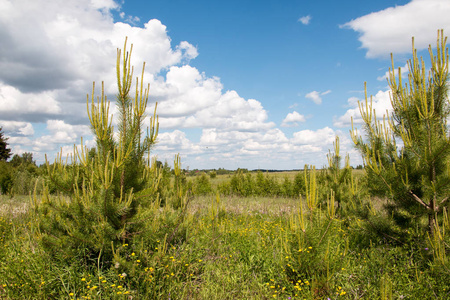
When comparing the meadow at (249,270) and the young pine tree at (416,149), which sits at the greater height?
the young pine tree at (416,149)

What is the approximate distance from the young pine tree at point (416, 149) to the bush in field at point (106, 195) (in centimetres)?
355

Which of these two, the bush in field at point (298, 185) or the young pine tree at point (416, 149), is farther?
the bush in field at point (298, 185)

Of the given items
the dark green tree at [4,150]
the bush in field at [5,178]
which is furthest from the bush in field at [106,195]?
the dark green tree at [4,150]

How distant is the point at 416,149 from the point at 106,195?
4.50m

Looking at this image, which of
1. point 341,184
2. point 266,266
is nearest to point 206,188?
point 341,184

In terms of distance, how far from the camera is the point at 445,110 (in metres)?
4.12

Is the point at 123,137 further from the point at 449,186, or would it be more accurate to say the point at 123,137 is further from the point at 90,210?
the point at 449,186

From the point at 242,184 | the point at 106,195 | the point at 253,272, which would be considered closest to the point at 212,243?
the point at 253,272

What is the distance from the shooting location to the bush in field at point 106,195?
342cm

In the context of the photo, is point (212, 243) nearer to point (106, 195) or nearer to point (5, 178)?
point (106, 195)

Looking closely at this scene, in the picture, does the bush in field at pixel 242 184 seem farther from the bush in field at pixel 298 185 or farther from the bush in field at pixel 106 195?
the bush in field at pixel 106 195

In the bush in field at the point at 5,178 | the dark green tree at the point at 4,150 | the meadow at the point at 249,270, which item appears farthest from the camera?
the dark green tree at the point at 4,150

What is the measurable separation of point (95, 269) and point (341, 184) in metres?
5.94

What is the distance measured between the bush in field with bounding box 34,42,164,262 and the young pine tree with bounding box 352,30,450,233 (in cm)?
355
